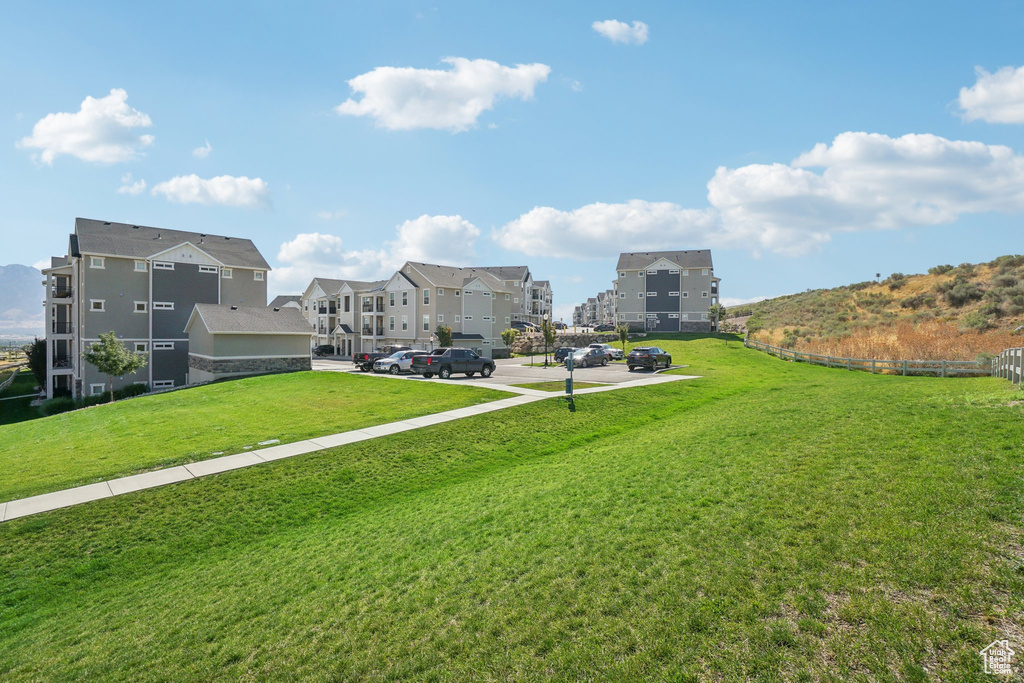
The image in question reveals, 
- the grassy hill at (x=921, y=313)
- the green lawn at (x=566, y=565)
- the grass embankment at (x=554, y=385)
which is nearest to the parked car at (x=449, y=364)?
the grass embankment at (x=554, y=385)

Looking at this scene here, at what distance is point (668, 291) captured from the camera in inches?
2564

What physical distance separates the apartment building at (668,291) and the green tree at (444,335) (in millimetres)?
23021

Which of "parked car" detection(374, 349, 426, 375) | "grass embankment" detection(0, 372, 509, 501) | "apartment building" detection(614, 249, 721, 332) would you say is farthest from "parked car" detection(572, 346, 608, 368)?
"apartment building" detection(614, 249, 721, 332)

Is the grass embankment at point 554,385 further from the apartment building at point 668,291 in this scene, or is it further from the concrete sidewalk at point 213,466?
the apartment building at point 668,291

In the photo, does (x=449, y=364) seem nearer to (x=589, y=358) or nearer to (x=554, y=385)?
(x=554, y=385)

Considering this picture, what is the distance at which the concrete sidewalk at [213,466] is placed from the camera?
10734 millimetres

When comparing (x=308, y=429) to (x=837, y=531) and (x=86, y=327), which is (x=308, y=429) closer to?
(x=837, y=531)

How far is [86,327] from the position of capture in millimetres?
36469

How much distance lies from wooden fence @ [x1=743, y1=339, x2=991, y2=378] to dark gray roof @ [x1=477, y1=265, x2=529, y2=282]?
55.1m

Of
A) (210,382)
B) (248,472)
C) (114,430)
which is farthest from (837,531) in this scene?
(210,382)

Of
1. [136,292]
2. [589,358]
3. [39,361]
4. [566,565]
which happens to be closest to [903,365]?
[589,358]

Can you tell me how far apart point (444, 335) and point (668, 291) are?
3073 centimetres

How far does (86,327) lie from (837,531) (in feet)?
152

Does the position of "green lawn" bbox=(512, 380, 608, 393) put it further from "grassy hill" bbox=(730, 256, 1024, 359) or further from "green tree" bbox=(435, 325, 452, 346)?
"green tree" bbox=(435, 325, 452, 346)
